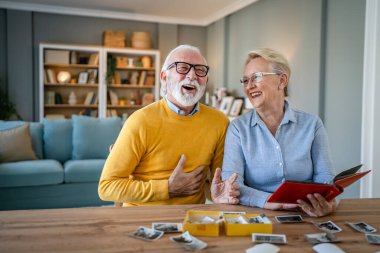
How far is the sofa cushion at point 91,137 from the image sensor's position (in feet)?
13.8

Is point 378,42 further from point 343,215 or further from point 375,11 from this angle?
point 343,215

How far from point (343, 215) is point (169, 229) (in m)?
0.66

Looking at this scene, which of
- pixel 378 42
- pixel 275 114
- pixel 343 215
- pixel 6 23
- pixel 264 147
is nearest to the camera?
pixel 343 215

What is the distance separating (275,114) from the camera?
1.75 m

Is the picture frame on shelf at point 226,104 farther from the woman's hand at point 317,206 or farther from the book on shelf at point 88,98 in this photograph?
the woman's hand at point 317,206

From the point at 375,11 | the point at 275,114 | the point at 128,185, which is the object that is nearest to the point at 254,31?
the point at 375,11

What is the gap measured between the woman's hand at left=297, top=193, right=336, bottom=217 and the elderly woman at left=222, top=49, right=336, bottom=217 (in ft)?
0.83

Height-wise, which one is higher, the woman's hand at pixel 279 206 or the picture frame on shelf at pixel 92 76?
the picture frame on shelf at pixel 92 76

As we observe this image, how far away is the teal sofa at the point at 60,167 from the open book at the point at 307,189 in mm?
2873

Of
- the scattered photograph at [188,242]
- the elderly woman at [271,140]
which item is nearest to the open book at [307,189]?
the elderly woman at [271,140]

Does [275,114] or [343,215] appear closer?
[343,215]

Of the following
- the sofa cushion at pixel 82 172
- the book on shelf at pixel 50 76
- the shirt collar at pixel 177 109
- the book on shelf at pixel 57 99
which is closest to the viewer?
the shirt collar at pixel 177 109

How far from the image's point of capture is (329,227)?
1.19 meters

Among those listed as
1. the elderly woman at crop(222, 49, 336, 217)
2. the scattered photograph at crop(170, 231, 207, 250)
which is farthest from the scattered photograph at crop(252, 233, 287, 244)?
the elderly woman at crop(222, 49, 336, 217)
